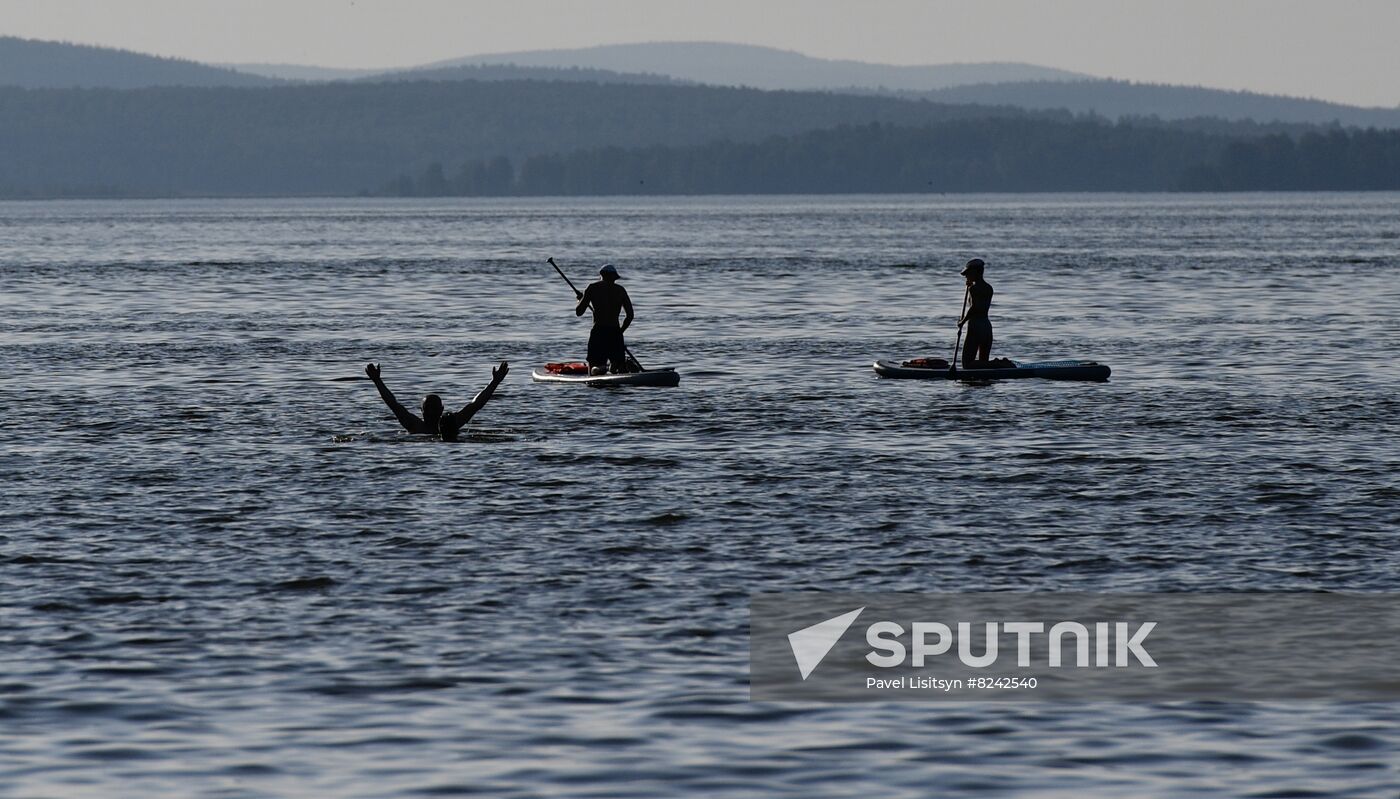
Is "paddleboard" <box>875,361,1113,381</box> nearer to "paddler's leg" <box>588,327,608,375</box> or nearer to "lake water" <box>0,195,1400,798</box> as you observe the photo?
"lake water" <box>0,195,1400,798</box>

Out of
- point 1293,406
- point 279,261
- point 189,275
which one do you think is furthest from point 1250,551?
point 279,261

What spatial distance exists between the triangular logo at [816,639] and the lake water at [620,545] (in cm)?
42

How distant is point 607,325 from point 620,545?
15.6 m

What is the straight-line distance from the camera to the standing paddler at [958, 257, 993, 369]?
34.9 meters

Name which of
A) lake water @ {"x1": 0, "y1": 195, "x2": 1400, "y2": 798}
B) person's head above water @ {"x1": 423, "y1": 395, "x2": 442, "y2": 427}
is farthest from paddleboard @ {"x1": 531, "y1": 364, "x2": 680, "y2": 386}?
person's head above water @ {"x1": 423, "y1": 395, "x2": 442, "y2": 427}

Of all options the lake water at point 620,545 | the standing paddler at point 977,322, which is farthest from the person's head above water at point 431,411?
the standing paddler at point 977,322

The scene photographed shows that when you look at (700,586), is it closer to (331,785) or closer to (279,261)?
(331,785)

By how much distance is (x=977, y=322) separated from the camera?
1409 inches

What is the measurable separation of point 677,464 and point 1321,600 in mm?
10275

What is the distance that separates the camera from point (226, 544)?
65.9 ft

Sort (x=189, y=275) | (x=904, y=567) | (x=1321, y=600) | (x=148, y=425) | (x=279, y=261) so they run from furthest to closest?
(x=279, y=261)
(x=189, y=275)
(x=148, y=425)
(x=904, y=567)
(x=1321, y=600)

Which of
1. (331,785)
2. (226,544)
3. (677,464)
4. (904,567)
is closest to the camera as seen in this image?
(331,785)
